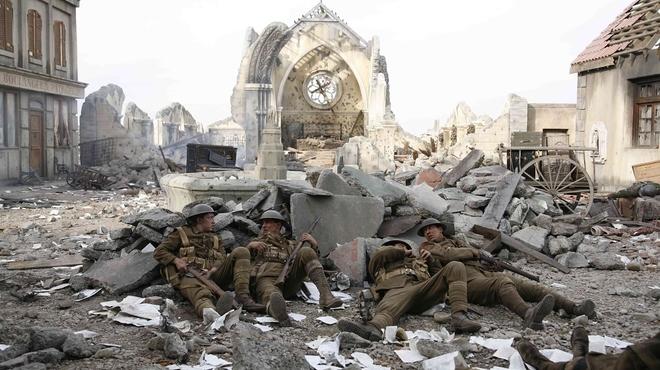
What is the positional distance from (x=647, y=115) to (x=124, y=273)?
12742 mm

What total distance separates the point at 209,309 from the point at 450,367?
2.36 metres

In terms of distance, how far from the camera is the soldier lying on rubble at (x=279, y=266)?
21.2 ft

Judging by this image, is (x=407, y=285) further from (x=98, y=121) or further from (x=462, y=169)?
(x=98, y=121)

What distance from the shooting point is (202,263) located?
6.73 meters

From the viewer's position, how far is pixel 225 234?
770 cm

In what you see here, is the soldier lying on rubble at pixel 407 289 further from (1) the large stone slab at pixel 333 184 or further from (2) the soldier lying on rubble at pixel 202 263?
(1) the large stone slab at pixel 333 184

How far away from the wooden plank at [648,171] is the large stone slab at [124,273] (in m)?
10.3

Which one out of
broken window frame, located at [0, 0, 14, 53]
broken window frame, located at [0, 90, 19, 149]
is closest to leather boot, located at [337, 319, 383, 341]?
broken window frame, located at [0, 90, 19, 149]

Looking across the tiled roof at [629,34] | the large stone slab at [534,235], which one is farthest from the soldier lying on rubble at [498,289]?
the tiled roof at [629,34]

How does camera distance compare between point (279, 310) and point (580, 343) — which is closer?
point (580, 343)

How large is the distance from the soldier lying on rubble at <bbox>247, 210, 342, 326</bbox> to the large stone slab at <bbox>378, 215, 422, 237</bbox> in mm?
1780

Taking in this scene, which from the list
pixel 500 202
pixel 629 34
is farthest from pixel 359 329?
pixel 629 34

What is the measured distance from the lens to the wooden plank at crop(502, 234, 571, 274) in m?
8.62

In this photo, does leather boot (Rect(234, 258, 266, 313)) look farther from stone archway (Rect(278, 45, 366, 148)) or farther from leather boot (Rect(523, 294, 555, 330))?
stone archway (Rect(278, 45, 366, 148))
